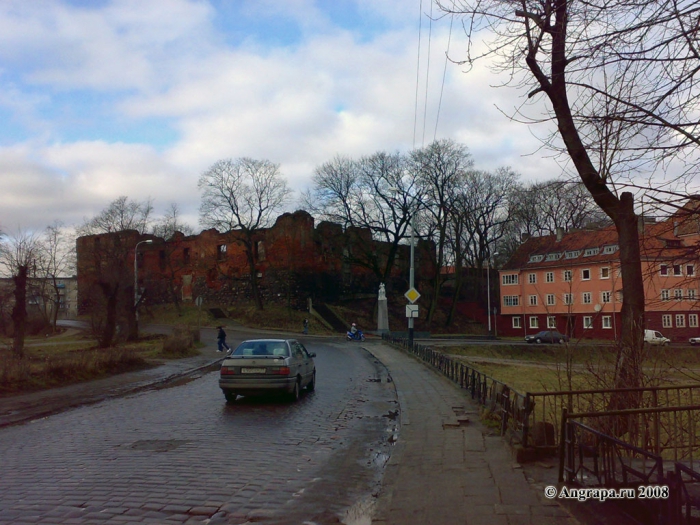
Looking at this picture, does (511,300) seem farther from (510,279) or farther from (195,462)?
(195,462)

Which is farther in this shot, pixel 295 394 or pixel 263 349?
pixel 263 349

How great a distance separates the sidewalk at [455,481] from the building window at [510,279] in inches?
2148

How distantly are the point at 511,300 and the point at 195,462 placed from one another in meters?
60.4

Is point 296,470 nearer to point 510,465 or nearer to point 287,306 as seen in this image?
point 510,465

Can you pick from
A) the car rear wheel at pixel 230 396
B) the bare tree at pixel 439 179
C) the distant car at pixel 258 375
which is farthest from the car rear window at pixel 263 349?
the bare tree at pixel 439 179

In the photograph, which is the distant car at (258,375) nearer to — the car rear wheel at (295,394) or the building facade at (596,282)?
the car rear wheel at (295,394)

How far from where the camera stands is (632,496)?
15.7ft

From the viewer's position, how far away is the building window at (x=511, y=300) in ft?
211

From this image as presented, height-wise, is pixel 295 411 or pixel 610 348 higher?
pixel 610 348

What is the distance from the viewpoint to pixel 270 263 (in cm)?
6419

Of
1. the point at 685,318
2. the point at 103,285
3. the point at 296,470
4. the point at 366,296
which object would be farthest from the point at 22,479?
the point at 366,296

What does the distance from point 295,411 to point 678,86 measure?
384 inches

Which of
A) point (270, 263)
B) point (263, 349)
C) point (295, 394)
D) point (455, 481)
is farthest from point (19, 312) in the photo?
point (270, 263)

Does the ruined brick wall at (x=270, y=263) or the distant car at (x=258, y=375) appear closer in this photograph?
the distant car at (x=258, y=375)
